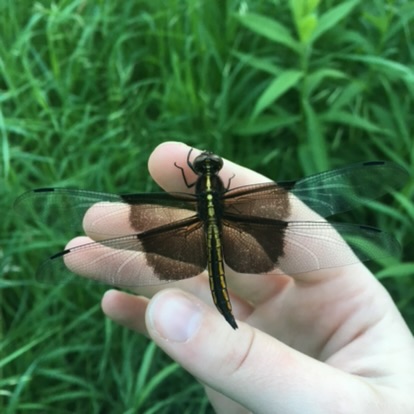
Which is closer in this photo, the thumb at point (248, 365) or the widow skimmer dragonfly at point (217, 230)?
the thumb at point (248, 365)

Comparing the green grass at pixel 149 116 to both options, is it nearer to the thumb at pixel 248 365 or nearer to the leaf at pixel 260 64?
the leaf at pixel 260 64

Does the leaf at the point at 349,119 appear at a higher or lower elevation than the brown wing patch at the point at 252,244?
higher

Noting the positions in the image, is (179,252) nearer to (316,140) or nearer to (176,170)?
(176,170)

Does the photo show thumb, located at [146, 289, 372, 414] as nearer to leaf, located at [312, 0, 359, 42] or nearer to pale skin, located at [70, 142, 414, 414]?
pale skin, located at [70, 142, 414, 414]

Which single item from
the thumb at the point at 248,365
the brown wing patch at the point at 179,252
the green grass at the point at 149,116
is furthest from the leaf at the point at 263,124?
the thumb at the point at 248,365

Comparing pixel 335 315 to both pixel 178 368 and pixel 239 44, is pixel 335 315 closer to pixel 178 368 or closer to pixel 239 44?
pixel 178 368

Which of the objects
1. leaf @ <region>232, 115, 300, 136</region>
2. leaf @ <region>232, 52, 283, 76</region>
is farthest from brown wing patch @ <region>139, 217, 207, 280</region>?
leaf @ <region>232, 52, 283, 76</region>
